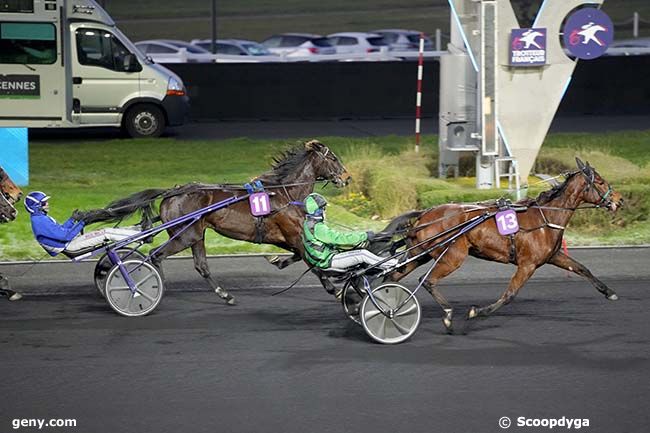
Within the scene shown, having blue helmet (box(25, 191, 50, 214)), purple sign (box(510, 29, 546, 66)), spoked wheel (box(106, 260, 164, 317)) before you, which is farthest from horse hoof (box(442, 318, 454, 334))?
purple sign (box(510, 29, 546, 66))

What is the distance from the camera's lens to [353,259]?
10023 millimetres

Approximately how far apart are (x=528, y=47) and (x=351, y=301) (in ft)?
24.2

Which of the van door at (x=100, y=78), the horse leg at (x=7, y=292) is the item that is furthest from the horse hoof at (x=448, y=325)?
the van door at (x=100, y=78)

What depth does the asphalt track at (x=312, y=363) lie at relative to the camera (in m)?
7.98

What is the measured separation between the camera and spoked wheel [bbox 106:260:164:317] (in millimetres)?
11008

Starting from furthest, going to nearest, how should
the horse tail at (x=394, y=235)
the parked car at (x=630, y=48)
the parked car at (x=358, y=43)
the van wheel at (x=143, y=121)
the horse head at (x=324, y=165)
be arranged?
the parked car at (x=358, y=43) < the parked car at (x=630, y=48) < the van wheel at (x=143, y=121) < the horse head at (x=324, y=165) < the horse tail at (x=394, y=235)

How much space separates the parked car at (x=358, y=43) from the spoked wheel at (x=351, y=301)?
113ft

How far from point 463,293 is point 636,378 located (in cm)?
341

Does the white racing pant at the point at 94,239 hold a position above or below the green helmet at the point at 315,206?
below

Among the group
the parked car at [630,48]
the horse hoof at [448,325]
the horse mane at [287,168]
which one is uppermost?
the parked car at [630,48]

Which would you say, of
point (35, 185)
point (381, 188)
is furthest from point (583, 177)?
point (35, 185)

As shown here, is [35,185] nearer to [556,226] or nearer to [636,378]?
[556,226]

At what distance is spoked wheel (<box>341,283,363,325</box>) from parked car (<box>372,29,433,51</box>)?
116ft

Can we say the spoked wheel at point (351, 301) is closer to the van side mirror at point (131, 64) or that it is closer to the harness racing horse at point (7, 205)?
the harness racing horse at point (7, 205)
